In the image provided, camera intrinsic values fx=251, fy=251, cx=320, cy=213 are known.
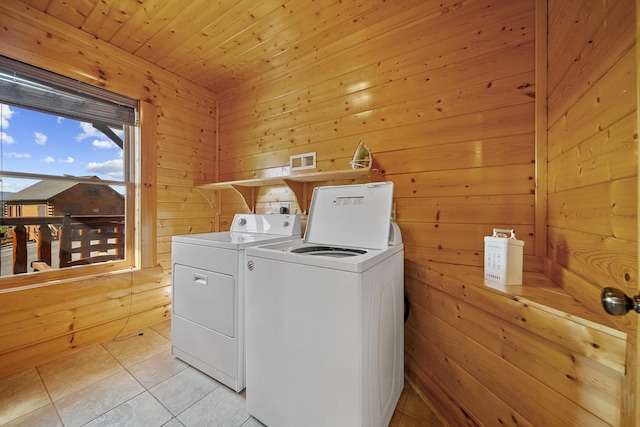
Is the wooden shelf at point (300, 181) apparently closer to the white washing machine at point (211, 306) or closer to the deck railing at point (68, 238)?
the white washing machine at point (211, 306)

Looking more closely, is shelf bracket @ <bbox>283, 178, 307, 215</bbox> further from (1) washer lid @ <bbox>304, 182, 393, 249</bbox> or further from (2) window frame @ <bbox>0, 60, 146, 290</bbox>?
(2) window frame @ <bbox>0, 60, 146, 290</bbox>

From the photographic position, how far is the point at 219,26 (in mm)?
1891

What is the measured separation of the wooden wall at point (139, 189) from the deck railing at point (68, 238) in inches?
7.2

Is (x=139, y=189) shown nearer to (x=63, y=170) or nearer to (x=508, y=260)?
(x=63, y=170)

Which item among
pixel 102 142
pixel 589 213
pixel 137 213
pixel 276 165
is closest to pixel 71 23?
pixel 102 142

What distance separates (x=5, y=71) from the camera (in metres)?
1.66

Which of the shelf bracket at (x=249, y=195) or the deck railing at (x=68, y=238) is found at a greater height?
the shelf bracket at (x=249, y=195)

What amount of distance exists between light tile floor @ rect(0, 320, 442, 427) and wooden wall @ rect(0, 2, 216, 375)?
0.69ft

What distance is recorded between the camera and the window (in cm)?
173

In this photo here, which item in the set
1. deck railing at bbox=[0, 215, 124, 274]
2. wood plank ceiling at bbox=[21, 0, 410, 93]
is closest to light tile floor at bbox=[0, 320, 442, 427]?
deck railing at bbox=[0, 215, 124, 274]

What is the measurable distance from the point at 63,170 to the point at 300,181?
184 cm

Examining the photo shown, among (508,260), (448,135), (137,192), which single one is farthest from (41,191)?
(508,260)

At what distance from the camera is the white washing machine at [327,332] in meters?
0.97

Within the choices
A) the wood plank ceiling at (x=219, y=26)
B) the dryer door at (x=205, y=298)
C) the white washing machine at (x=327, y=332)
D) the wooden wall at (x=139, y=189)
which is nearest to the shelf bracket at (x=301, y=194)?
the white washing machine at (x=327, y=332)
